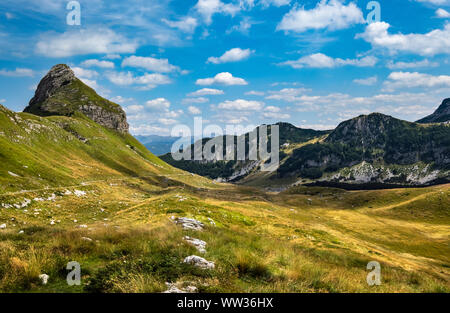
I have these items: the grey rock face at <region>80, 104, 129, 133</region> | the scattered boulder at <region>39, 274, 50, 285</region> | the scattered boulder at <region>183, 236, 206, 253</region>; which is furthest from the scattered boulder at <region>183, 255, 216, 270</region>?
the grey rock face at <region>80, 104, 129, 133</region>

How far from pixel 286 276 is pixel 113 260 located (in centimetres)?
723

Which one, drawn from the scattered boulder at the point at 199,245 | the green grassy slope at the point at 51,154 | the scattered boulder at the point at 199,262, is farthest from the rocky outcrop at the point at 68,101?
the scattered boulder at the point at 199,262

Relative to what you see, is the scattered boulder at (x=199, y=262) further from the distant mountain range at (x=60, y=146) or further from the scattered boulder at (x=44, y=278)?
the distant mountain range at (x=60, y=146)

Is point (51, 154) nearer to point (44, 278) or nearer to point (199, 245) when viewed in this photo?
point (199, 245)

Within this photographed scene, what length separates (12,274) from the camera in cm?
787

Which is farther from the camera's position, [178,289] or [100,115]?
[100,115]

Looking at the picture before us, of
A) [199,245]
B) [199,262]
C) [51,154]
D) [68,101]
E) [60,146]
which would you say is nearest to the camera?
[199,262]

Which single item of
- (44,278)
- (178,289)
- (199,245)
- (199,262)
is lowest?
(199,245)

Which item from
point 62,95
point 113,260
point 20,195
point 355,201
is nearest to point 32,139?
point 20,195

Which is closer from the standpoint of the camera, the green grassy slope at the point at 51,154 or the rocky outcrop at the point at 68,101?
the green grassy slope at the point at 51,154

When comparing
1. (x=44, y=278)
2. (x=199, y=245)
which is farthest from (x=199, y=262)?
(x=44, y=278)

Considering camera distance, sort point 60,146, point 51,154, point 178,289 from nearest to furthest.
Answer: point 178,289 < point 51,154 < point 60,146
